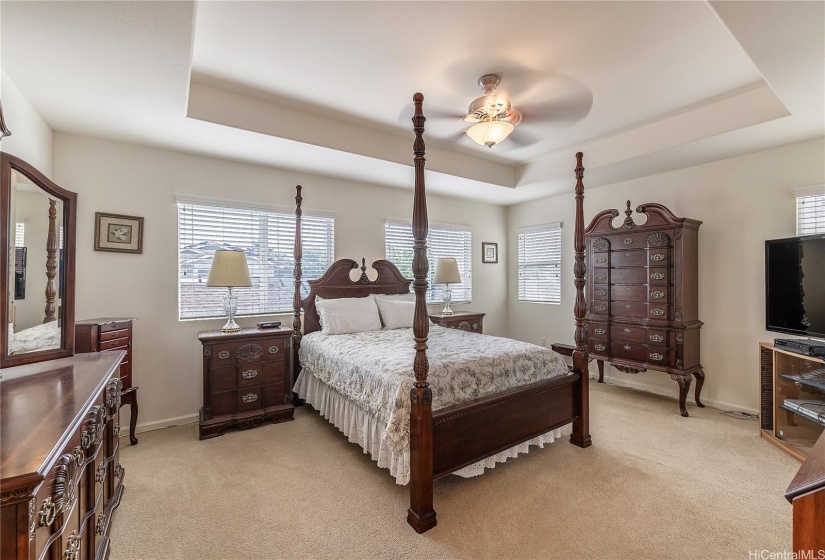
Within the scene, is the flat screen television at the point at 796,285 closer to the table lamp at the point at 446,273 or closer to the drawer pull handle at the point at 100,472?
the table lamp at the point at 446,273

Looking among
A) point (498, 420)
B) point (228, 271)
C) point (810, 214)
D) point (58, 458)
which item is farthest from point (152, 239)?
point (810, 214)

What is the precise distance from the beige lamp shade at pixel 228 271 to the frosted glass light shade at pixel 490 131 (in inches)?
91.7

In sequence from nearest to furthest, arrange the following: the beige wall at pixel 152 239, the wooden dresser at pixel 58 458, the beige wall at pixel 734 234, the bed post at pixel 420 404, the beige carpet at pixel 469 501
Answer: the wooden dresser at pixel 58 458
the beige carpet at pixel 469 501
the bed post at pixel 420 404
the beige wall at pixel 152 239
the beige wall at pixel 734 234

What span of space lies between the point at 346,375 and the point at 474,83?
2396mm

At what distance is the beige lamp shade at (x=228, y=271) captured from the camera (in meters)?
3.29

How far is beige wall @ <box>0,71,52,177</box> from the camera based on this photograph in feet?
7.22

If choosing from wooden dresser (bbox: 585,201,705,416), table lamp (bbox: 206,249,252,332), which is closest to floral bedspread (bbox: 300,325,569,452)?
table lamp (bbox: 206,249,252,332)

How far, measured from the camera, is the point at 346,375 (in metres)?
2.84

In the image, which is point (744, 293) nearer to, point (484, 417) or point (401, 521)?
point (484, 417)

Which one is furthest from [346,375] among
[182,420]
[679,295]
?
[679,295]

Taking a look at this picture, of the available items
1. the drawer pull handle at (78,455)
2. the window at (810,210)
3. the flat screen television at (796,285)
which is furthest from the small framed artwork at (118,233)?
the window at (810,210)

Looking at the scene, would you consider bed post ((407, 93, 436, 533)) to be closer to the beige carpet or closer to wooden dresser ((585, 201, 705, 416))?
the beige carpet

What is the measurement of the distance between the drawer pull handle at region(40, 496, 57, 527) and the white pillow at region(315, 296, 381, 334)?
277 centimetres

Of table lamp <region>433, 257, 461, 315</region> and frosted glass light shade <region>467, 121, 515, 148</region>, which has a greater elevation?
frosted glass light shade <region>467, 121, 515, 148</region>
